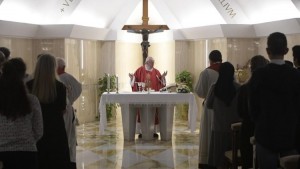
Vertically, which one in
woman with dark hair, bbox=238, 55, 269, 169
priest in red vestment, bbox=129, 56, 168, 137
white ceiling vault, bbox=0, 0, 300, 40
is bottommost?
woman with dark hair, bbox=238, 55, 269, 169

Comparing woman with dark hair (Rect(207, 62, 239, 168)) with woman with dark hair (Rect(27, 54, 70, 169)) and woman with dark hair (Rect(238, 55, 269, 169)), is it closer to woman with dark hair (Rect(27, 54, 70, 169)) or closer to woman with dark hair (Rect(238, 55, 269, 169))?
woman with dark hair (Rect(238, 55, 269, 169))

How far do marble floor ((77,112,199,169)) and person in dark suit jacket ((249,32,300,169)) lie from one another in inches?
133

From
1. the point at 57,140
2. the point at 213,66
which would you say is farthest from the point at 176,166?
the point at 57,140

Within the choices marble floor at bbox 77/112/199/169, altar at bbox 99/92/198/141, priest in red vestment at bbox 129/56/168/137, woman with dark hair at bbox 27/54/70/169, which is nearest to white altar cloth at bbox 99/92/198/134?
altar at bbox 99/92/198/141

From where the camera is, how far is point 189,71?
1197 cm

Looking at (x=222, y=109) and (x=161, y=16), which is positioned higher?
(x=161, y=16)

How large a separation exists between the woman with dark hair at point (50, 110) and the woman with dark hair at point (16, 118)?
1.85 feet

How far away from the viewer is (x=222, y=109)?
506 cm

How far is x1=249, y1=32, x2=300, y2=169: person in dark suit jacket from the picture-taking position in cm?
307

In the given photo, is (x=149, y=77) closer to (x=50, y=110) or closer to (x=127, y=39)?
(x=127, y=39)

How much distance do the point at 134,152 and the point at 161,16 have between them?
5.81 meters

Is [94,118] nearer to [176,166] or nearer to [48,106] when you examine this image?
[176,166]

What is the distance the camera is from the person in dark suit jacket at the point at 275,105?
3074 mm

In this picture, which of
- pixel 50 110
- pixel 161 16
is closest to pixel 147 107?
pixel 50 110
